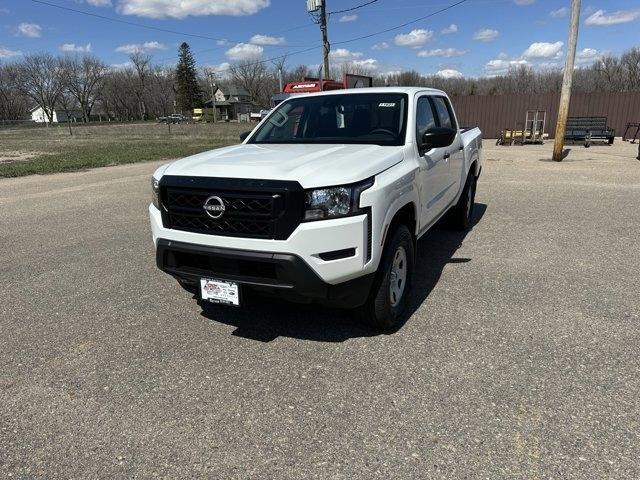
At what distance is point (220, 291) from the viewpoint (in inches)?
128

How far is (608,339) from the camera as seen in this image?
136 inches

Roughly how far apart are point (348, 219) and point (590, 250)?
3977mm

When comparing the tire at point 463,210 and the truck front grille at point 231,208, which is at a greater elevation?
the truck front grille at point 231,208

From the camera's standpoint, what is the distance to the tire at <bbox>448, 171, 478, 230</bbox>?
6358 millimetres

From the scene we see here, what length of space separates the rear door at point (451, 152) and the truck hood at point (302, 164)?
5.29 feet

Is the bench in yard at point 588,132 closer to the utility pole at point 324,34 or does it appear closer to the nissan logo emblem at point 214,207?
the utility pole at point 324,34

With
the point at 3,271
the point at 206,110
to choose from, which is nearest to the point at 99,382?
the point at 3,271

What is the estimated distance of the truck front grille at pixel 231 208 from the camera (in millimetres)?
2996

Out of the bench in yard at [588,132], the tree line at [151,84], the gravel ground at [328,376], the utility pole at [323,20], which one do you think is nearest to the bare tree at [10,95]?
the tree line at [151,84]

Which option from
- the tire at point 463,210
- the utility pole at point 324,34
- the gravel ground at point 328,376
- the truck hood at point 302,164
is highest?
the utility pole at point 324,34

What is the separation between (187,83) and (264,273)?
102579 mm

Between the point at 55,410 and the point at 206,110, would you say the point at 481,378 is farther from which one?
the point at 206,110

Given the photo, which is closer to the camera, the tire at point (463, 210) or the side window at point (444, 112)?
the side window at point (444, 112)

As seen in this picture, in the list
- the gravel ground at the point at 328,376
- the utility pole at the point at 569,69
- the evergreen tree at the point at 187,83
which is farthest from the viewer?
the evergreen tree at the point at 187,83
